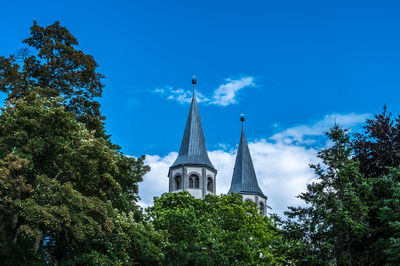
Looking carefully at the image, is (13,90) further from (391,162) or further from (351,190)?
(391,162)

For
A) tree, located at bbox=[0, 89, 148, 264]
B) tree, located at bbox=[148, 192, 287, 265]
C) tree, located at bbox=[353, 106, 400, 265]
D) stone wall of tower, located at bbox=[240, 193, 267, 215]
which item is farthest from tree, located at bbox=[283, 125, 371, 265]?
stone wall of tower, located at bbox=[240, 193, 267, 215]

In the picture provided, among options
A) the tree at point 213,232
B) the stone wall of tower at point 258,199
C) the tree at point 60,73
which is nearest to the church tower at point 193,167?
the stone wall of tower at point 258,199

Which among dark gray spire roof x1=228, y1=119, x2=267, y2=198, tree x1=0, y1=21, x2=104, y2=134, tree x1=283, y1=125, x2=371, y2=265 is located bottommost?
tree x1=283, y1=125, x2=371, y2=265

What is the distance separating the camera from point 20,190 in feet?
51.4

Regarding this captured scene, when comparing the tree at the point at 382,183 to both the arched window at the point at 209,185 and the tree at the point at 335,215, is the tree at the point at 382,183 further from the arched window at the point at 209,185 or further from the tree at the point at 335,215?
the arched window at the point at 209,185

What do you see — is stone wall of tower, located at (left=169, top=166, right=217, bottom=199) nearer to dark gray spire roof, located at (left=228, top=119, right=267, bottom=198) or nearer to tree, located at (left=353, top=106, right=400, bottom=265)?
dark gray spire roof, located at (left=228, top=119, right=267, bottom=198)

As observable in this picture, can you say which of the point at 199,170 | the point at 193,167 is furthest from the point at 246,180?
the point at 193,167

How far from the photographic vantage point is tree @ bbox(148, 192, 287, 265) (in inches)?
1040

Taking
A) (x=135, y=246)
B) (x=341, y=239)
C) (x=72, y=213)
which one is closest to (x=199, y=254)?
(x=135, y=246)

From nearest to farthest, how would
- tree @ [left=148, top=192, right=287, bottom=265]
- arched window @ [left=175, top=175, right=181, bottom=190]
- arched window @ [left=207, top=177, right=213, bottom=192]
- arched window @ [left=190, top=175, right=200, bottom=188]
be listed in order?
1. tree @ [left=148, top=192, right=287, bottom=265]
2. arched window @ [left=190, top=175, right=200, bottom=188]
3. arched window @ [left=175, top=175, right=181, bottom=190]
4. arched window @ [left=207, top=177, right=213, bottom=192]

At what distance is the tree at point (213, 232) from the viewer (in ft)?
86.7

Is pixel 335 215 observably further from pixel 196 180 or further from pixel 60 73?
pixel 196 180

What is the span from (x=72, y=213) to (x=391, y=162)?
538 inches

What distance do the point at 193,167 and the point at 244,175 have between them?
9.19 m
